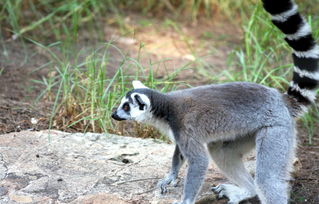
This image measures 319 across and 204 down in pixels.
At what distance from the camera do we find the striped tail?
464cm

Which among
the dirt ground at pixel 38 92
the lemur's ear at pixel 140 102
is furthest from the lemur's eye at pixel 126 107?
the dirt ground at pixel 38 92

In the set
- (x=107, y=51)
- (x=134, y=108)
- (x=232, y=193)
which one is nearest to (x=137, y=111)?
(x=134, y=108)

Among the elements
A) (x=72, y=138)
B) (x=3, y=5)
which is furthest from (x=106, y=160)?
(x=3, y=5)

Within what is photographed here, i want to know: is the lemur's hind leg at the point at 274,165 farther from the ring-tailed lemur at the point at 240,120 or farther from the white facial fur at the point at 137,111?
the white facial fur at the point at 137,111

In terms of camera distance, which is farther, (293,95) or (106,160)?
(106,160)

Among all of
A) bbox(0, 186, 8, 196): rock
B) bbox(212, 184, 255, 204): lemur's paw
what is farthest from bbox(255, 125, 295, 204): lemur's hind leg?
bbox(0, 186, 8, 196): rock

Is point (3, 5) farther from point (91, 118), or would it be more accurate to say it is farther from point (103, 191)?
point (103, 191)

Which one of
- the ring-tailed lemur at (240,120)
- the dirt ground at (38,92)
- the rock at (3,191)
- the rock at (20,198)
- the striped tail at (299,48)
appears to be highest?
the striped tail at (299,48)

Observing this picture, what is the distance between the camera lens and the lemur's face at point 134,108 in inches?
196

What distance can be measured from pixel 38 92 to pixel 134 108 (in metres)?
3.20

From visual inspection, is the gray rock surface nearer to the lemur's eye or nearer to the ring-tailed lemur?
the ring-tailed lemur

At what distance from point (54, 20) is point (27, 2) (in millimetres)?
790

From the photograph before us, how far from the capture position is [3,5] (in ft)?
31.4

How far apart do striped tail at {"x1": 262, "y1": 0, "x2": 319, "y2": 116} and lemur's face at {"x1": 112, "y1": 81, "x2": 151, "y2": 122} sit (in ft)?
4.32
